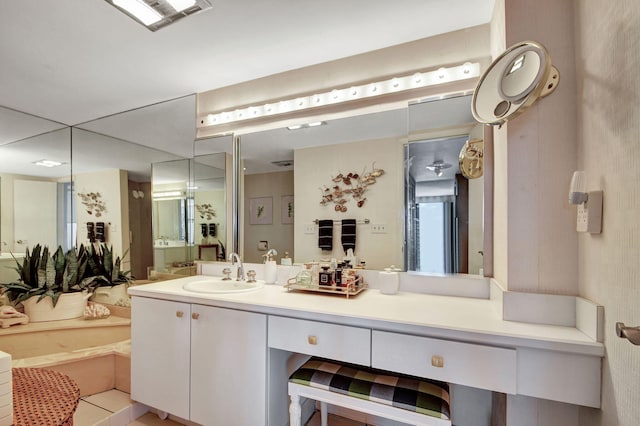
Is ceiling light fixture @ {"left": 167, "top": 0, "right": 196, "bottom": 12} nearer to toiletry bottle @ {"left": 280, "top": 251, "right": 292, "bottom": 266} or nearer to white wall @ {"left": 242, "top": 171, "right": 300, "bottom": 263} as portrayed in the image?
white wall @ {"left": 242, "top": 171, "right": 300, "bottom": 263}

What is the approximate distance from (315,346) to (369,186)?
0.94 metres

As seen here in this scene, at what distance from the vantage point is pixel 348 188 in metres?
1.73

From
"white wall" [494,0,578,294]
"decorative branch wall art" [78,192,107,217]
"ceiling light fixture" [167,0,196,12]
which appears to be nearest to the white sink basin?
"white wall" [494,0,578,294]

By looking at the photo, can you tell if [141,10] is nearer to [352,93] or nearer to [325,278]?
[352,93]

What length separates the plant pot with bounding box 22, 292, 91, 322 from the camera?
7.48 feet

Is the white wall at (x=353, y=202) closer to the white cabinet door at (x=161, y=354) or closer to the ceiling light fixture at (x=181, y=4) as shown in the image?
the white cabinet door at (x=161, y=354)

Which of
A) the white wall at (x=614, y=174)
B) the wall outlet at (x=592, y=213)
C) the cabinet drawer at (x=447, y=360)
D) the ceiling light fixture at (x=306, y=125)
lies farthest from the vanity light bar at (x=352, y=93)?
the cabinet drawer at (x=447, y=360)

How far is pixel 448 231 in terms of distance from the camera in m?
1.49

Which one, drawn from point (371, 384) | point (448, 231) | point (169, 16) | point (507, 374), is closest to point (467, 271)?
point (448, 231)

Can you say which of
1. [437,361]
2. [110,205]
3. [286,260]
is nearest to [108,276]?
[110,205]

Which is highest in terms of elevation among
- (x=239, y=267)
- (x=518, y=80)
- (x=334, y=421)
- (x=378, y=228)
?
(x=518, y=80)

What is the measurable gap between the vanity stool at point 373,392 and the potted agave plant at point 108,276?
84.3 inches

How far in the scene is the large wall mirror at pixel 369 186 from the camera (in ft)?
4.83

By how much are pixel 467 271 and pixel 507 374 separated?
1.92ft
